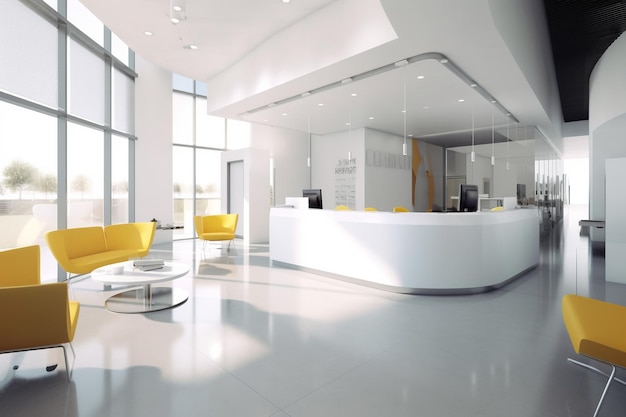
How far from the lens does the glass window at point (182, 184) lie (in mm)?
10242

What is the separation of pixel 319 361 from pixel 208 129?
9427 millimetres

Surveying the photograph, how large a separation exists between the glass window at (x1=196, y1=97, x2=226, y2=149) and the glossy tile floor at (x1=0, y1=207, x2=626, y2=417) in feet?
22.2

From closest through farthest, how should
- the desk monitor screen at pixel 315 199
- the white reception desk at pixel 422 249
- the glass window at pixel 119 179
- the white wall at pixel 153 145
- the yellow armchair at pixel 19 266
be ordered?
the yellow armchair at pixel 19 266
the white reception desk at pixel 422 249
the desk monitor screen at pixel 315 199
the glass window at pixel 119 179
the white wall at pixel 153 145

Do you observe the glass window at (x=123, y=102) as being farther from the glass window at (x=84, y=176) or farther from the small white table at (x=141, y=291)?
the small white table at (x=141, y=291)

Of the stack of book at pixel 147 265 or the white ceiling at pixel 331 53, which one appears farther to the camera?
the white ceiling at pixel 331 53

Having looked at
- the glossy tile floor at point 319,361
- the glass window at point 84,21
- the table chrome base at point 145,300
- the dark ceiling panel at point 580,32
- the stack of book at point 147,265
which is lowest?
the glossy tile floor at point 319,361

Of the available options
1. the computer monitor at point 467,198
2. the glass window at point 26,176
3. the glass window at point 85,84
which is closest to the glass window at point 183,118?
the glass window at point 85,84

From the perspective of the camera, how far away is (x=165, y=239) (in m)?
9.97

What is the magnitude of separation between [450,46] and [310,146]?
800 cm

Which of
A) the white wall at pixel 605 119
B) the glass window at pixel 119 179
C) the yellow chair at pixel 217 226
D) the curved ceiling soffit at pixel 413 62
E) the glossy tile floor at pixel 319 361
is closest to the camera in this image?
the glossy tile floor at pixel 319 361

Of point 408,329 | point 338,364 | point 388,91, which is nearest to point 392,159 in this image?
point 388,91

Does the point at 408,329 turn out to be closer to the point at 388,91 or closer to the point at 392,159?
the point at 388,91

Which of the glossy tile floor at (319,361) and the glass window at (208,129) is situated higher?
the glass window at (208,129)

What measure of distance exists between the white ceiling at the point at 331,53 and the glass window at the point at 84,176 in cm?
206
